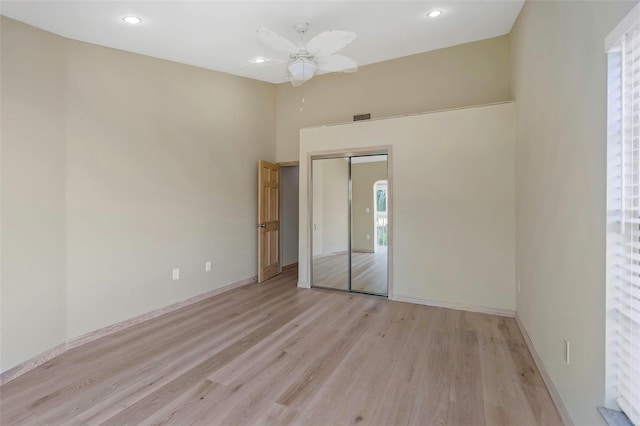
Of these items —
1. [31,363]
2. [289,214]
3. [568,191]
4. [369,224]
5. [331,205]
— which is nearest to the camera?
[568,191]

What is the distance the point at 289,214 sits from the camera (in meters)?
6.20

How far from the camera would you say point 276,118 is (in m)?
5.66

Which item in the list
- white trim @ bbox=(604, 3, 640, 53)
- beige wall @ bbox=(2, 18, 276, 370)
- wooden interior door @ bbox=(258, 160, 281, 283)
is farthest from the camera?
wooden interior door @ bbox=(258, 160, 281, 283)

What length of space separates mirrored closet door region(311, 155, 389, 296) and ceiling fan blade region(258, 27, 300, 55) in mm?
1999

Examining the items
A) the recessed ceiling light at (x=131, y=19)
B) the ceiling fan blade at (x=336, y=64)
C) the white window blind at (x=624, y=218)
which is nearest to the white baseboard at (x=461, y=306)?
the white window blind at (x=624, y=218)

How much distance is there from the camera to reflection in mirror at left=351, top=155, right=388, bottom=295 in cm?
438

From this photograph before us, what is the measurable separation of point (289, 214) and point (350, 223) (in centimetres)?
194

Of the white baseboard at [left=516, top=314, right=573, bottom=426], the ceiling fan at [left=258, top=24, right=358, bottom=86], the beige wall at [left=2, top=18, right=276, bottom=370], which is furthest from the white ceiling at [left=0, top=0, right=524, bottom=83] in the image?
the white baseboard at [left=516, top=314, right=573, bottom=426]

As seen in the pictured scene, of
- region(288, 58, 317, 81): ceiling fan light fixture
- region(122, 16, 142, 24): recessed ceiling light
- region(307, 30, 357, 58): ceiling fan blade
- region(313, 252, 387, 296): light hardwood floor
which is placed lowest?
region(313, 252, 387, 296): light hardwood floor

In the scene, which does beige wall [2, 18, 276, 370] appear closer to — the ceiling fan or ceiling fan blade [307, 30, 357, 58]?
the ceiling fan

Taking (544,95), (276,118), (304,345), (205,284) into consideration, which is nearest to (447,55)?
(544,95)

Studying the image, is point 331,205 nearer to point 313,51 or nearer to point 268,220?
point 268,220

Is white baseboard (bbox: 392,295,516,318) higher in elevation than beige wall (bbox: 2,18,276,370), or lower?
lower

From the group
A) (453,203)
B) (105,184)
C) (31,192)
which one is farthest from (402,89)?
(31,192)
